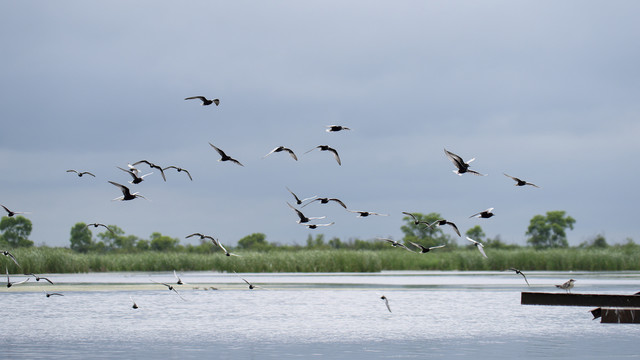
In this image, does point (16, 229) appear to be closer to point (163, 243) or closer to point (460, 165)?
point (163, 243)

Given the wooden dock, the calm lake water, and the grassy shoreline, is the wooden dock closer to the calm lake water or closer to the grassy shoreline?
the calm lake water

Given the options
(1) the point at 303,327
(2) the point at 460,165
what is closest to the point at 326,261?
(1) the point at 303,327

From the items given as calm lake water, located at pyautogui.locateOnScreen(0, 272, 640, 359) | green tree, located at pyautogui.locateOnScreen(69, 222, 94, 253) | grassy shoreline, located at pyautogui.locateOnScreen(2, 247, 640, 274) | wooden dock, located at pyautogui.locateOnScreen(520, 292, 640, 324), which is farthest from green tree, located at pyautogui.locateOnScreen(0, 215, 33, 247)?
wooden dock, located at pyautogui.locateOnScreen(520, 292, 640, 324)

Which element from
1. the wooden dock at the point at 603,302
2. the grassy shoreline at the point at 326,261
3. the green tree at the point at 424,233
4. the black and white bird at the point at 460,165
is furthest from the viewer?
the green tree at the point at 424,233

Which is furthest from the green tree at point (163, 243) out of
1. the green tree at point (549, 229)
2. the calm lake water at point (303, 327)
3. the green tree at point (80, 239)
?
the calm lake water at point (303, 327)

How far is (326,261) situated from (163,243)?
64.6 meters

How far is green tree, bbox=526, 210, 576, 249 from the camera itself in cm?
10281

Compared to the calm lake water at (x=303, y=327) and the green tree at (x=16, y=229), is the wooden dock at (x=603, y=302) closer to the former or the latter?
the calm lake water at (x=303, y=327)

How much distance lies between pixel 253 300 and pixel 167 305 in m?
3.21

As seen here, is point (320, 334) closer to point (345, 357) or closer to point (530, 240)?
point (345, 357)

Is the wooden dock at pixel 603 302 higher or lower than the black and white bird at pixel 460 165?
lower

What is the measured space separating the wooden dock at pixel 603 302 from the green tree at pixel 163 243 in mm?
83236

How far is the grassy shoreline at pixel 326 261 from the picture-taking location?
44.7 metres

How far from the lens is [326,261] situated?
4431 cm
